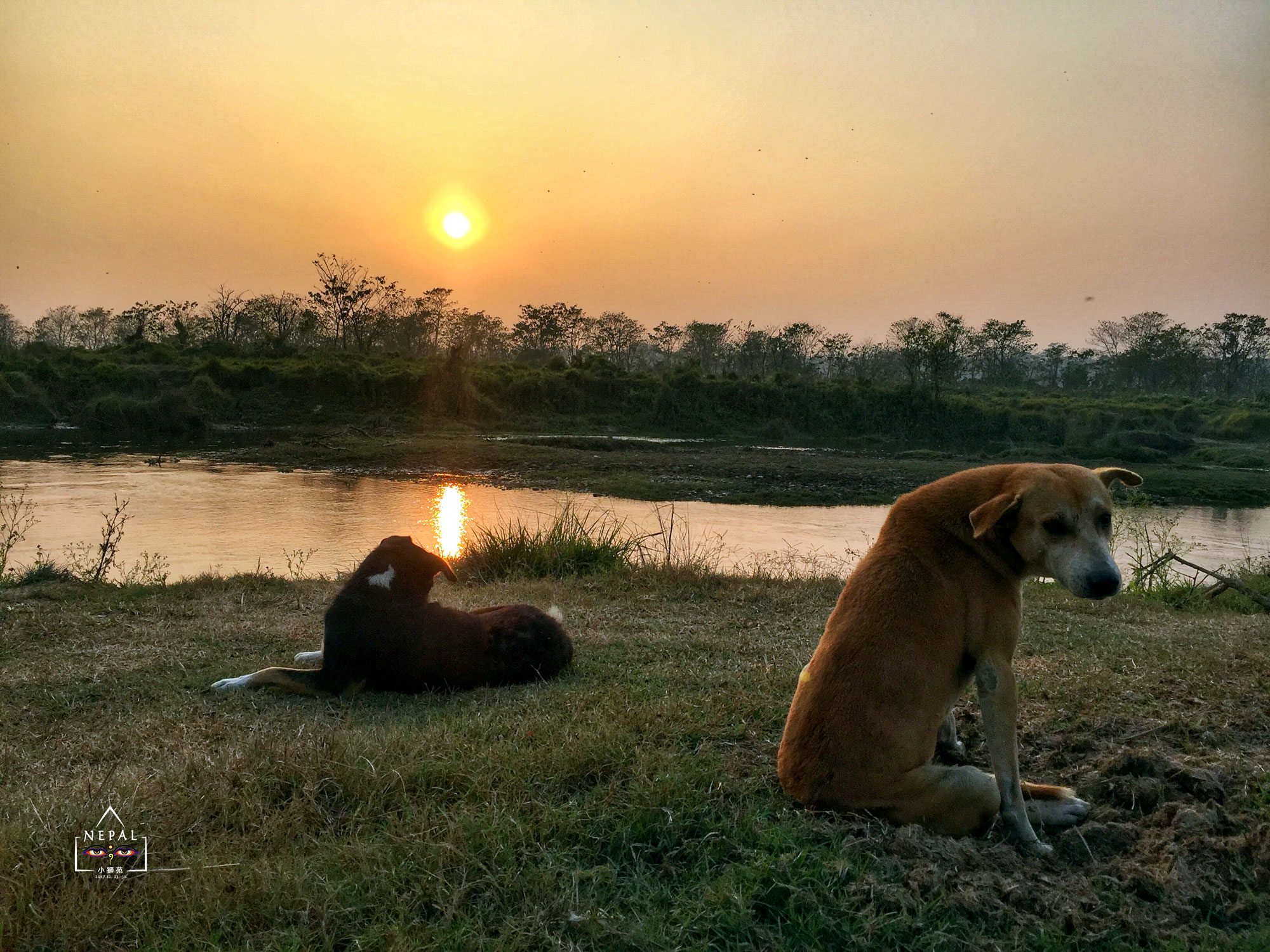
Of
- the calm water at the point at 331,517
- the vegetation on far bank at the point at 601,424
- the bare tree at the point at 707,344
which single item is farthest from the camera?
the bare tree at the point at 707,344

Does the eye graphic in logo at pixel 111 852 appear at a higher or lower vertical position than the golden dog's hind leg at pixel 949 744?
lower

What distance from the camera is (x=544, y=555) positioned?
32.3ft

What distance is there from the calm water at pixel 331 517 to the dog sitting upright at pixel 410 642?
6.11m

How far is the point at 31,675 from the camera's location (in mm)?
5297

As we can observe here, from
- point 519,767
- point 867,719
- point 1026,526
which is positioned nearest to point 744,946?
point 867,719

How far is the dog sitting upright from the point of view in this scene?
5039 millimetres

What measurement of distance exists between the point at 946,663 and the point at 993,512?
1.81 feet

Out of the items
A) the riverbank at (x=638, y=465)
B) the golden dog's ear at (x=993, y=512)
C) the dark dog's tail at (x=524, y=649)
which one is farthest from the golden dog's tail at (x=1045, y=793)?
the riverbank at (x=638, y=465)

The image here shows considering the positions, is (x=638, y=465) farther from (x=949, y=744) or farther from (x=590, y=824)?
(x=590, y=824)

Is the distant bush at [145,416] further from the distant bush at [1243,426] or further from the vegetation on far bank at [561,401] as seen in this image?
the distant bush at [1243,426]

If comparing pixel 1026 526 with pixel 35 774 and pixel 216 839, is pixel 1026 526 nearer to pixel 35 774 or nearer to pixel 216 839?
pixel 216 839

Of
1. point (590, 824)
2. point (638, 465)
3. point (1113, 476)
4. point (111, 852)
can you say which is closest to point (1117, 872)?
point (1113, 476)

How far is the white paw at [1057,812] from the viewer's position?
3115 millimetres

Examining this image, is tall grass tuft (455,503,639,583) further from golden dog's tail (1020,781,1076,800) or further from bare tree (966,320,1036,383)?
bare tree (966,320,1036,383)
